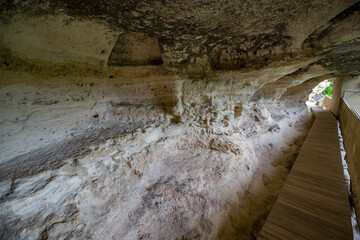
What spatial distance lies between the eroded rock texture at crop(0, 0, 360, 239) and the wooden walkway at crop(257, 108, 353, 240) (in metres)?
0.40

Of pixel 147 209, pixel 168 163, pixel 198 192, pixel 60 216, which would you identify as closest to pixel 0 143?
pixel 60 216

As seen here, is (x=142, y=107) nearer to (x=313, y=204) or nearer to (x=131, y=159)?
(x=131, y=159)

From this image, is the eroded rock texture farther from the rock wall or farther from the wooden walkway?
the wooden walkway

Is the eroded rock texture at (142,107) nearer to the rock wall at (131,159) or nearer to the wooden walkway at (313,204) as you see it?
the rock wall at (131,159)

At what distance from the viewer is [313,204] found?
2268mm

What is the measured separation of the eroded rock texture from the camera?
4.50 feet

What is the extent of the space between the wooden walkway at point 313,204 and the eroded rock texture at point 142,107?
396mm

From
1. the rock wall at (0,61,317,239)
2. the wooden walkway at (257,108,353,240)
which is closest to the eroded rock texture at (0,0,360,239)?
the rock wall at (0,61,317,239)

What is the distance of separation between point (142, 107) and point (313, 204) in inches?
119

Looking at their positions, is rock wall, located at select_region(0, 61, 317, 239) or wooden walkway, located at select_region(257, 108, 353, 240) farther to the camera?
wooden walkway, located at select_region(257, 108, 353, 240)

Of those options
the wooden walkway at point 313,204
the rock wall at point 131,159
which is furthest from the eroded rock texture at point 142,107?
the wooden walkway at point 313,204

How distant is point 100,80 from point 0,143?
4.06 feet

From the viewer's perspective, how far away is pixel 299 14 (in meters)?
1.66

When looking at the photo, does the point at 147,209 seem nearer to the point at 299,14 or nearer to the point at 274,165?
the point at 299,14
